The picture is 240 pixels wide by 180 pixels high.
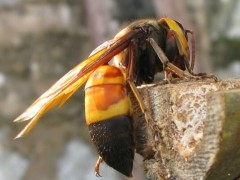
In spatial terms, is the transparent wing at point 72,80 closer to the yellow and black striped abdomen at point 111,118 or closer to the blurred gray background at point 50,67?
the yellow and black striped abdomen at point 111,118

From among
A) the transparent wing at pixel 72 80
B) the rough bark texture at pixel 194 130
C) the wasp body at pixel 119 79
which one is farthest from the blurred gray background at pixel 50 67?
the rough bark texture at pixel 194 130


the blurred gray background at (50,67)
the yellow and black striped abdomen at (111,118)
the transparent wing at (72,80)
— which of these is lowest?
the blurred gray background at (50,67)

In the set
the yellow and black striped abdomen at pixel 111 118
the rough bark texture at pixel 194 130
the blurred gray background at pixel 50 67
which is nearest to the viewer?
the rough bark texture at pixel 194 130

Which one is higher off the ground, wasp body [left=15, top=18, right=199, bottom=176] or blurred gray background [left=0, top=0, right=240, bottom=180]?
wasp body [left=15, top=18, right=199, bottom=176]

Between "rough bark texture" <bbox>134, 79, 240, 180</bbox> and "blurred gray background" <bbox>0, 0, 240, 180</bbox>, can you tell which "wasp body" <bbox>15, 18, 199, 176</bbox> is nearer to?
"rough bark texture" <bbox>134, 79, 240, 180</bbox>

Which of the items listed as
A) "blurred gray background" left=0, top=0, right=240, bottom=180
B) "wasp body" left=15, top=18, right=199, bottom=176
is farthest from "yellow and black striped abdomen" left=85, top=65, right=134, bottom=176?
"blurred gray background" left=0, top=0, right=240, bottom=180

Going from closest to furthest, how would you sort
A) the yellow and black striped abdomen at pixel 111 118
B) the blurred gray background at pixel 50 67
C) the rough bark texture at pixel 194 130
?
1. the rough bark texture at pixel 194 130
2. the yellow and black striped abdomen at pixel 111 118
3. the blurred gray background at pixel 50 67

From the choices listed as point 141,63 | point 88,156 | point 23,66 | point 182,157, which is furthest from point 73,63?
point 182,157

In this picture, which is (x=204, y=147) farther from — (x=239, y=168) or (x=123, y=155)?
(x=123, y=155)
